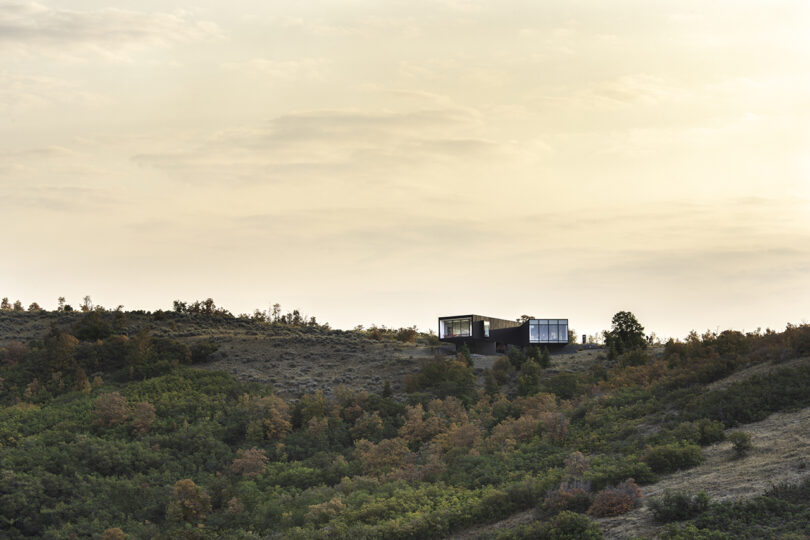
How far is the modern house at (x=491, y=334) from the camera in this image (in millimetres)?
78562

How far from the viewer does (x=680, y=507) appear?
67.2 ft

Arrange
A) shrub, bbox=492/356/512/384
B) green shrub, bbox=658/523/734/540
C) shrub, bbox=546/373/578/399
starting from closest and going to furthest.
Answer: green shrub, bbox=658/523/734/540
shrub, bbox=546/373/578/399
shrub, bbox=492/356/512/384

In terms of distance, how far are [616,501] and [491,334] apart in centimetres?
5974

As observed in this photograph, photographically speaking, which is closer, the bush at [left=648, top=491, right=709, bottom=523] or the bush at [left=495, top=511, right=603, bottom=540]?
the bush at [left=648, top=491, right=709, bottom=523]

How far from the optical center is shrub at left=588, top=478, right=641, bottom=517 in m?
22.3

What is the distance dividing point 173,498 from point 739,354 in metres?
25.9

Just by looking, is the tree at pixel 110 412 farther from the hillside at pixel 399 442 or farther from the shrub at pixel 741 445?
the shrub at pixel 741 445

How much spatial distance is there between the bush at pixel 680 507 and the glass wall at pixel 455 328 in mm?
58257

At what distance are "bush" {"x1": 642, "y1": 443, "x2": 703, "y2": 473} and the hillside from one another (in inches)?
2.1

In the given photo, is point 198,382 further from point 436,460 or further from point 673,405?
point 673,405

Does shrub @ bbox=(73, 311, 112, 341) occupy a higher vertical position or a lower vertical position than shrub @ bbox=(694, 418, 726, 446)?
higher

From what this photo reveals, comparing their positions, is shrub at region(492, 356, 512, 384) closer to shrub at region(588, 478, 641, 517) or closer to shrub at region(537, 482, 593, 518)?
shrub at region(537, 482, 593, 518)

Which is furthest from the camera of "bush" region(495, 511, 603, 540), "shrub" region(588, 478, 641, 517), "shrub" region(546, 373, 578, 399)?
"shrub" region(546, 373, 578, 399)

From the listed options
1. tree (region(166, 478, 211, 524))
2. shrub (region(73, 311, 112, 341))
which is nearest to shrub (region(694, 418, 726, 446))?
tree (region(166, 478, 211, 524))
